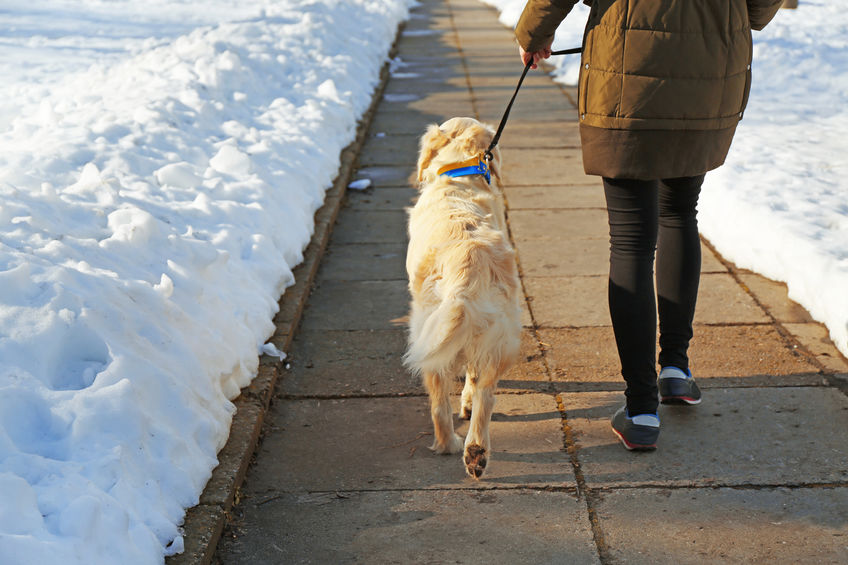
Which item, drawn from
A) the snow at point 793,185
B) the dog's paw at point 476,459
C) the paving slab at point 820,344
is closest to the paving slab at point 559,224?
the snow at point 793,185

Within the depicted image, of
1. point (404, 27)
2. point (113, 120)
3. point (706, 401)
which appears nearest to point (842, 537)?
point (706, 401)

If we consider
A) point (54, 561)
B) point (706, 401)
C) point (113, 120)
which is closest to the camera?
point (54, 561)

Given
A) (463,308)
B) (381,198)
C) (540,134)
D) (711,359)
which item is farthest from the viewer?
(540,134)

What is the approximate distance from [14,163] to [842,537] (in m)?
5.08

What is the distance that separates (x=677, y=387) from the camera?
3775mm

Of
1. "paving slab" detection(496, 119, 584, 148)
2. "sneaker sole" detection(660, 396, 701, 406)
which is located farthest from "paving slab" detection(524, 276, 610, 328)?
"paving slab" detection(496, 119, 584, 148)

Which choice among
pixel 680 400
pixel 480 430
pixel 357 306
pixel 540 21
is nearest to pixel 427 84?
pixel 357 306

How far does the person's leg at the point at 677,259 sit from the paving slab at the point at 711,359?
1.51 feet

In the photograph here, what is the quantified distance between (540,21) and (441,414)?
156 cm

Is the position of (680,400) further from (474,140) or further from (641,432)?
(474,140)

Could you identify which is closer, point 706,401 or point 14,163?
point 706,401

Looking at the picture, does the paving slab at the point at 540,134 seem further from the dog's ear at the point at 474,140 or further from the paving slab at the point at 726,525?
the paving slab at the point at 726,525

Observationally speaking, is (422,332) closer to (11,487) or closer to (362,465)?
(362,465)

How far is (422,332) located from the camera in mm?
3209
